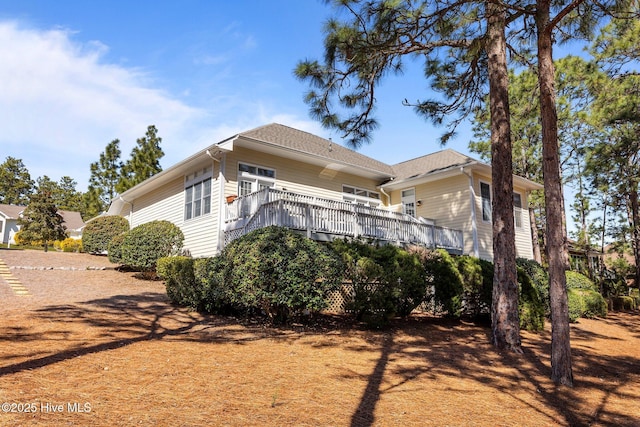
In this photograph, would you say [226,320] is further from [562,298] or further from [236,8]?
[236,8]

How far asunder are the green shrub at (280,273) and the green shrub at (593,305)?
36.1 ft

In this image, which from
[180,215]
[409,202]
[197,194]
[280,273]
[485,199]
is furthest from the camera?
[409,202]

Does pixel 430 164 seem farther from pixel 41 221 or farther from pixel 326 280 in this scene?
pixel 41 221

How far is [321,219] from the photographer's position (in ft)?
37.3

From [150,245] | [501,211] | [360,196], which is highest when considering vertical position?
[360,196]

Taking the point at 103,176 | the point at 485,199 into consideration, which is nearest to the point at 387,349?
the point at 485,199

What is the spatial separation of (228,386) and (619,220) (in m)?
28.9

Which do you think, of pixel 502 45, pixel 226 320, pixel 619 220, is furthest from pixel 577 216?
pixel 226 320

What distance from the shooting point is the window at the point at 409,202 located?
1702 centimetres

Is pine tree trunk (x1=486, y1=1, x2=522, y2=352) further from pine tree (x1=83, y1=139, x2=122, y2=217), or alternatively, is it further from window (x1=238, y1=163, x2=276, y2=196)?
pine tree (x1=83, y1=139, x2=122, y2=217)

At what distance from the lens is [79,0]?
9141 mm

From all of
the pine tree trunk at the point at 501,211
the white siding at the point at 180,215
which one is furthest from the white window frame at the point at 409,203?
the pine tree trunk at the point at 501,211

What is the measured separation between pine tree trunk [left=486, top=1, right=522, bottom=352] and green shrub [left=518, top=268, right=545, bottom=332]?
8.62 feet

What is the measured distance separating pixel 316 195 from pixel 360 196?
2.57m
